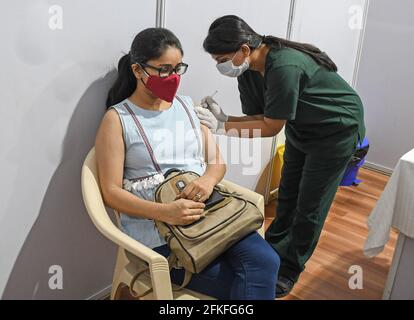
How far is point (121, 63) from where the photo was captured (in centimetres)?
178

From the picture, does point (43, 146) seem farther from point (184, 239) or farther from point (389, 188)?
point (389, 188)

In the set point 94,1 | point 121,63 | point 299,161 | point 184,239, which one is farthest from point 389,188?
point 94,1

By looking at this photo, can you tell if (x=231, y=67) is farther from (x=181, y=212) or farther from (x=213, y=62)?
(x=181, y=212)

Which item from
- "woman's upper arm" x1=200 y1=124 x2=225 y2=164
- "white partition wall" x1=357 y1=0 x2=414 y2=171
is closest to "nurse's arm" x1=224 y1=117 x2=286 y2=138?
"woman's upper arm" x1=200 y1=124 x2=225 y2=164

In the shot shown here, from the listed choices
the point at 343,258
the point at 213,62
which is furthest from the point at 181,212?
the point at 343,258

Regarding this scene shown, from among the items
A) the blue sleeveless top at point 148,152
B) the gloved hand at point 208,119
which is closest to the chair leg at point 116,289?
the blue sleeveless top at point 148,152

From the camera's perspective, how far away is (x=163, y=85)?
1.68m

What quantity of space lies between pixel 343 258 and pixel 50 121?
5.54 feet

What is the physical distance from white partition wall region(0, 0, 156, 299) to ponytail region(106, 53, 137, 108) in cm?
4

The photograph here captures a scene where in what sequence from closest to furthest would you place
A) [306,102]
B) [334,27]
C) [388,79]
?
[306,102] → [334,27] → [388,79]

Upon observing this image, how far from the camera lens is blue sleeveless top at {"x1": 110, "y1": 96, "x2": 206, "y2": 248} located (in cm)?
168

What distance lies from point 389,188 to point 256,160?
3.21 ft
